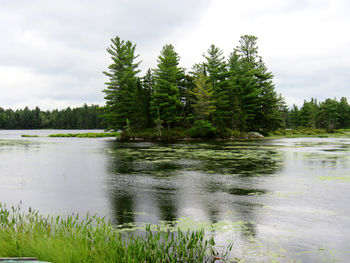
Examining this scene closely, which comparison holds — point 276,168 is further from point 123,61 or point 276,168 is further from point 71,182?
point 123,61

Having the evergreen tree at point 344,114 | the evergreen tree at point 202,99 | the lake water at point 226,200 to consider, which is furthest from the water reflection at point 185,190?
the evergreen tree at point 344,114

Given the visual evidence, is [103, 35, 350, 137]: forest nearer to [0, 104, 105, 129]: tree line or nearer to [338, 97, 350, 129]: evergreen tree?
[338, 97, 350, 129]: evergreen tree

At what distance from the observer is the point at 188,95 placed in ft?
182

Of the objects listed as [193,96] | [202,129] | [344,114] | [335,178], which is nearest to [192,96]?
[193,96]

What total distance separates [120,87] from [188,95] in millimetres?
16352

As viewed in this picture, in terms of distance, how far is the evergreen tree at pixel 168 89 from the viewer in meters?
52.6

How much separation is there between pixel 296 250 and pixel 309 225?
1707 millimetres

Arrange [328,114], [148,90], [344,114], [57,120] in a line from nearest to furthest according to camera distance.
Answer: [148,90] < [328,114] < [344,114] < [57,120]

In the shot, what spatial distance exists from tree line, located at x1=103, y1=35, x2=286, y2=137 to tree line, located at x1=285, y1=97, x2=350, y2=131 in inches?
1690

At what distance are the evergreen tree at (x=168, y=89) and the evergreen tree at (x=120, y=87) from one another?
6.28 meters

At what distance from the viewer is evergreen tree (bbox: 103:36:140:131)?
194 feet

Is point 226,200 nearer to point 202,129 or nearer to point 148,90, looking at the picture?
point 202,129

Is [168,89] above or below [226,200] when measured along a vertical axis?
above

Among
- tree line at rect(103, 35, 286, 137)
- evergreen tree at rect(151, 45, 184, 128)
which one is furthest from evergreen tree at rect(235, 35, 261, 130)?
evergreen tree at rect(151, 45, 184, 128)
